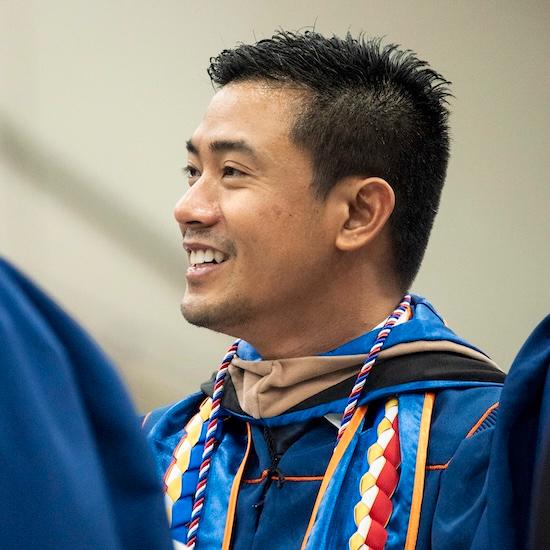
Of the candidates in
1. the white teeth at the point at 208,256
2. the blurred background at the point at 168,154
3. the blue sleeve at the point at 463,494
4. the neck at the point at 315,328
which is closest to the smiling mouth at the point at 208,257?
the white teeth at the point at 208,256

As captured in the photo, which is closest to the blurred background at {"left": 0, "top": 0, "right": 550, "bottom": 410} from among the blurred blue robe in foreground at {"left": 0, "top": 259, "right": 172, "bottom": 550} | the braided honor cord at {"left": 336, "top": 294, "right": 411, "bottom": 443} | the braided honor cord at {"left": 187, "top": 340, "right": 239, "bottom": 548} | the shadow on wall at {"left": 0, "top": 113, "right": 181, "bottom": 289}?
the shadow on wall at {"left": 0, "top": 113, "right": 181, "bottom": 289}

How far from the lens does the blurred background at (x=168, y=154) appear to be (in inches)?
130

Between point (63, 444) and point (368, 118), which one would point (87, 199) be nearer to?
point (368, 118)

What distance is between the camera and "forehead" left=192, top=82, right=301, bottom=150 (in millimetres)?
1881

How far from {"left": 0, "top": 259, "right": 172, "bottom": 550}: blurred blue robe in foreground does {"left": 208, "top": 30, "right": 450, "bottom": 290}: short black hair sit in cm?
106

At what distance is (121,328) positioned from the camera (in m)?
3.44

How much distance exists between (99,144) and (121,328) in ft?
1.83

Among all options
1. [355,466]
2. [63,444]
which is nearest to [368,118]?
[355,466]

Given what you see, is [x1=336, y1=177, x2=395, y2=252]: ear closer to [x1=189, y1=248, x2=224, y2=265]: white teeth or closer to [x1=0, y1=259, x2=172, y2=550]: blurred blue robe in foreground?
[x1=189, y1=248, x2=224, y2=265]: white teeth

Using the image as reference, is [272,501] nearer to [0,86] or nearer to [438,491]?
[438,491]

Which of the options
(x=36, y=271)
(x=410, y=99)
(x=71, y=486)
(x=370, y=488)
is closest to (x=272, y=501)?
(x=370, y=488)

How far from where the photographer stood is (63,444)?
798 mm

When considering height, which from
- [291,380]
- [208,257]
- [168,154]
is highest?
[168,154]

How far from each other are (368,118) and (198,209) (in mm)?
335
